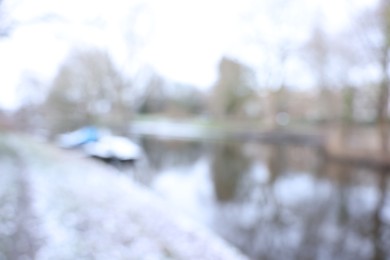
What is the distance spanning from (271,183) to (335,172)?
371cm

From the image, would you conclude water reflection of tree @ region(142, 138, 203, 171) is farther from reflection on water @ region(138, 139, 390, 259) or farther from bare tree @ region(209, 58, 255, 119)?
bare tree @ region(209, 58, 255, 119)

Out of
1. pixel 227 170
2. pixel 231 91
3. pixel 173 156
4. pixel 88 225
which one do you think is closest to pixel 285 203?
pixel 227 170

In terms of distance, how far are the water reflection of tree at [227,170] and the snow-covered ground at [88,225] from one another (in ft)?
9.79

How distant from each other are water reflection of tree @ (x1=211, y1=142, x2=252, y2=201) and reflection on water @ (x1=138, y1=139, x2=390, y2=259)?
0.09 feet

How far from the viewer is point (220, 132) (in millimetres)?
35062

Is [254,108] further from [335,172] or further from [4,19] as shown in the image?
[4,19]

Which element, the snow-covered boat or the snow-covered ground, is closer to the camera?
the snow-covered ground

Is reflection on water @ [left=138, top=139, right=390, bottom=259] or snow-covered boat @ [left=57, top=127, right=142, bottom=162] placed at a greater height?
snow-covered boat @ [left=57, top=127, right=142, bottom=162]

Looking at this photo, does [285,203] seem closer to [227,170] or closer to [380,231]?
[380,231]

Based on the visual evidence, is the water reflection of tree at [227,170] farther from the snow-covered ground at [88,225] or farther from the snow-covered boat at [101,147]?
the snow-covered boat at [101,147]

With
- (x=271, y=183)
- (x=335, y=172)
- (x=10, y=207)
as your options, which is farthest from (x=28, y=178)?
(x=335, y=172)

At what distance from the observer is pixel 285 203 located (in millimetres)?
9797

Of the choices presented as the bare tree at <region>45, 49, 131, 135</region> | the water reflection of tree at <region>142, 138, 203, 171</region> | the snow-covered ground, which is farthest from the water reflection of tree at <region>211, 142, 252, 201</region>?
the bare tree at <region>45, 49, 131, 135</region>

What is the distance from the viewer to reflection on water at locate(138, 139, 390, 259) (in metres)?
6.88
